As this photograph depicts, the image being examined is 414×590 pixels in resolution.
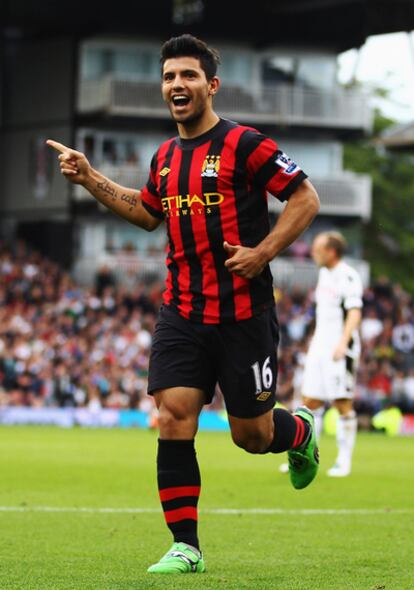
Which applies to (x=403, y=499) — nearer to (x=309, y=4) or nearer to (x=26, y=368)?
(x=26, y=368)

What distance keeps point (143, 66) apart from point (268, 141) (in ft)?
136

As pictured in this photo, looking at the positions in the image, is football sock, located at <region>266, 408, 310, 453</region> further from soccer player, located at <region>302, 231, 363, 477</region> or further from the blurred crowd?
the blurred crowd

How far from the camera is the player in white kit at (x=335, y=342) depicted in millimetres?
14359

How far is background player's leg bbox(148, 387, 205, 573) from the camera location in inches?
279

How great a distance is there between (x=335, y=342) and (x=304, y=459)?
677 cm

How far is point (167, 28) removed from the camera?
47.7m

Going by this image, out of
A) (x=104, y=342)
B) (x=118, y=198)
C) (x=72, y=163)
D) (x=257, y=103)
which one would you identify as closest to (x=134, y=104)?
(x=257, y=103)

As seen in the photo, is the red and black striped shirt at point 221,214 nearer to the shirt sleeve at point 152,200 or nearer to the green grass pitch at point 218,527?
the shirt sleeve at point 152,200

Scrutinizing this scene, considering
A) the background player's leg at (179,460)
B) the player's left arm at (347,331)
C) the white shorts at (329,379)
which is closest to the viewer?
the background player's leg at (179,460)

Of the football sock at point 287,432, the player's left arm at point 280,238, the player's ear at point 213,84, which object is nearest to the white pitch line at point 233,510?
the football sock at point 287,432

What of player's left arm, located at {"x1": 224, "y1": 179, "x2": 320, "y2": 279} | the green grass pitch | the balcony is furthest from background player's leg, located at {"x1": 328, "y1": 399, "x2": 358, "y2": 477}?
the balcony

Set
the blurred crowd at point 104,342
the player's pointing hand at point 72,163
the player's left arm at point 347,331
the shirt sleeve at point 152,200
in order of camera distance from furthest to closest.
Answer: the blurred crowd at point 104,342, the player's left arm at point 347,331, the shirt sleeve at point 152,200, the player's pointing hand at point 72,163

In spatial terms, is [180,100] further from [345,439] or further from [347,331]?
[345,439]

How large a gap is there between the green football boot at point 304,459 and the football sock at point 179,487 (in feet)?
2.94
